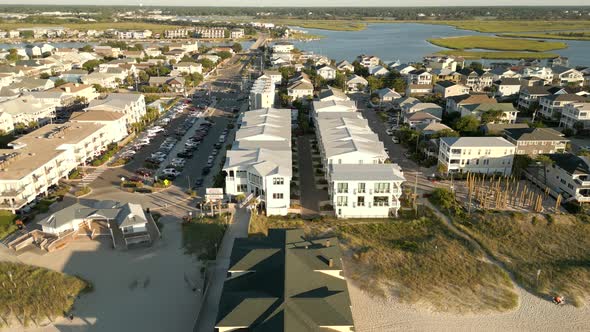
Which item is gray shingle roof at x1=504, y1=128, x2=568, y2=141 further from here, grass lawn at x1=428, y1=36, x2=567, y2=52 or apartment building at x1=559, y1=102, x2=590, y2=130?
grass lawn at x1=428, y1=36, x2=567, y2=52

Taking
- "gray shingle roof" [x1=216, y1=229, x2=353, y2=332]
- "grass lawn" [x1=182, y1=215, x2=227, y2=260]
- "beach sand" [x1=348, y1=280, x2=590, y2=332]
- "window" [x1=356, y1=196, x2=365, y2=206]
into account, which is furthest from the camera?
"window" [x1=356, y1=196, x2=365, y2=206]

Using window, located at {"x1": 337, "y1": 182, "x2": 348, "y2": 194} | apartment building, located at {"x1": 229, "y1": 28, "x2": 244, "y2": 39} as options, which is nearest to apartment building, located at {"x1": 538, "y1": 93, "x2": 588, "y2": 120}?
window, located at {"x1": 337, "y1": 182, "x2": 348, "y2": 194}

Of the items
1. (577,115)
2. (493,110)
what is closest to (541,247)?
(493,110)

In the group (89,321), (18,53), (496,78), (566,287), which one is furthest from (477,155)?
(18,53)

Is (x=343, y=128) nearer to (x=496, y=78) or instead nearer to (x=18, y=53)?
(x=496, y=78)

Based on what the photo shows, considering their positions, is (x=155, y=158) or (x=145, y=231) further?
(x=155, y=158)

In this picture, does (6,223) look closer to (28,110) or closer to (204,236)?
(204,236)
